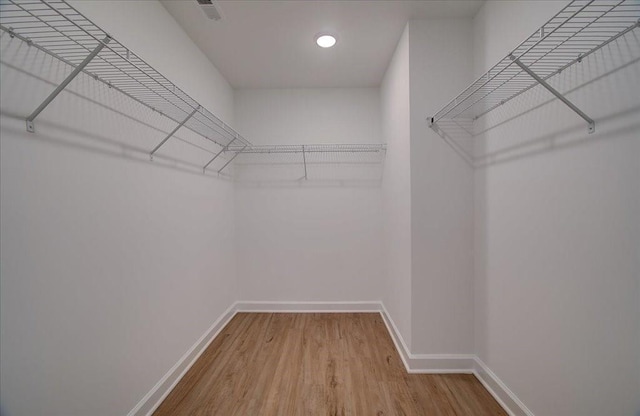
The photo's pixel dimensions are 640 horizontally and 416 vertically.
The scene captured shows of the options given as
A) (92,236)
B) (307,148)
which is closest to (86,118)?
(92,236)

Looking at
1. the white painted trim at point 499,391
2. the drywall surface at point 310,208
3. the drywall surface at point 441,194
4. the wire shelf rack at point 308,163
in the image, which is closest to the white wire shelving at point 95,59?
the wire shelf rack at point 308,163

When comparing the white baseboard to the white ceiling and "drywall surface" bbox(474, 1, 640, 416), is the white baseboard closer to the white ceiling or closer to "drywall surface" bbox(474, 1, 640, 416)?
"drywall surface" bbox(474, 1, 640, 416)

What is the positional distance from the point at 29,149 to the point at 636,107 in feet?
6.96

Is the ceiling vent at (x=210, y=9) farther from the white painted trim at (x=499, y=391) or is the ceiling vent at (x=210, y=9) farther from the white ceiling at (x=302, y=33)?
the white painted trim at (x=499, y=391)

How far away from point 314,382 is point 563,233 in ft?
5.44

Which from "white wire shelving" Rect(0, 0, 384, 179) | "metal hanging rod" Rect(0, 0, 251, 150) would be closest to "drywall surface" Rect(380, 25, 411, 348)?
"white wire shelving" Rect(0, 0, 384, 179)

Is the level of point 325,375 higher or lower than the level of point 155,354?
lower

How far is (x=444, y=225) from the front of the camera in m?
1.83

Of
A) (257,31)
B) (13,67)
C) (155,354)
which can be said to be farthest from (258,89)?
(155,354)

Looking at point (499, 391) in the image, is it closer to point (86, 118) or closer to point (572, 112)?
point (572, 112)

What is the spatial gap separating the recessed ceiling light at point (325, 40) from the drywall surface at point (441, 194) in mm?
578

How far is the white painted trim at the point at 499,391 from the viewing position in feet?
4.59

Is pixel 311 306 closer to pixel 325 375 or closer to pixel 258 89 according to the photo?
pixel 325 375

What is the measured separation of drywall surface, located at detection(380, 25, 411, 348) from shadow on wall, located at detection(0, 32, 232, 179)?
169 cm
